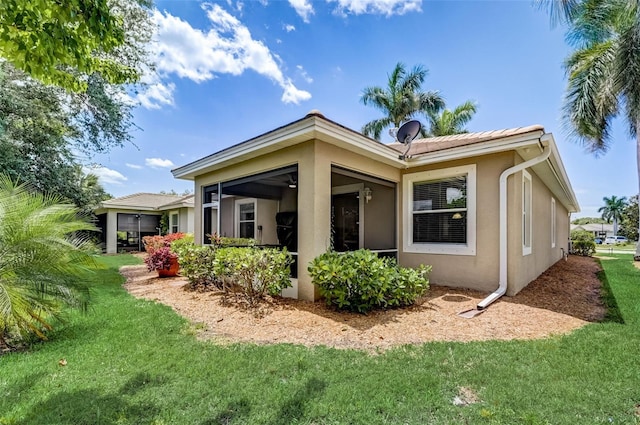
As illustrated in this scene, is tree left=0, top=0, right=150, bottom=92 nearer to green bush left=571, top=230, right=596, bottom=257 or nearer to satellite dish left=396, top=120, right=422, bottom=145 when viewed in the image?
satellite dish left=396, top=120, right=422, bottom=145

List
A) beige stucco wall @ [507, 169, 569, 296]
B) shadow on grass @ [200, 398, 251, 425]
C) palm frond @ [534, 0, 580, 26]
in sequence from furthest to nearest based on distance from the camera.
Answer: palm frond @ [534, 0, 580, 26] → beige stucco wall @ [507, 169, 569, 296] → shadow on grass @ [200, 398, 251, 425]

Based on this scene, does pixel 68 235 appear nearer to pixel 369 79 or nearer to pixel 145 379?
pixel 145 379

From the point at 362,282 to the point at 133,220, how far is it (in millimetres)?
20409

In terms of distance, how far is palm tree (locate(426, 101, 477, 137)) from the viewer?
872 inches

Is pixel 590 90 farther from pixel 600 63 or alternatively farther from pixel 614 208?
pixel 614 208

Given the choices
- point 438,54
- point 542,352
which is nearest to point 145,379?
point 542,352

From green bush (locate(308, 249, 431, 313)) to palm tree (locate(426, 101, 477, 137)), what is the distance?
18947mm

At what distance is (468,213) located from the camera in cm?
673

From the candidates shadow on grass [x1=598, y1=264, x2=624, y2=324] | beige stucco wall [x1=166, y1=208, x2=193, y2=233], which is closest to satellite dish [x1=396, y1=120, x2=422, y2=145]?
shadow on grass [x1=598, y1=264, x2=624, y2=324]

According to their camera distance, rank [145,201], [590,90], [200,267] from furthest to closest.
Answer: [145,201], [590,90], [200,267]

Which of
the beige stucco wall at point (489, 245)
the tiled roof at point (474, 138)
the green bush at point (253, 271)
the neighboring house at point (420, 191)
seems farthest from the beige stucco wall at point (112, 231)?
the beige stucco wall at point (489, 245)

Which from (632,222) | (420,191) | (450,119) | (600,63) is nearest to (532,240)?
(420,191)

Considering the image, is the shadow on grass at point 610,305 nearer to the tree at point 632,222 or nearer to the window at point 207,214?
the window at point 207,214

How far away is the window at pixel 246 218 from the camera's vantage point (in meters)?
12.2
